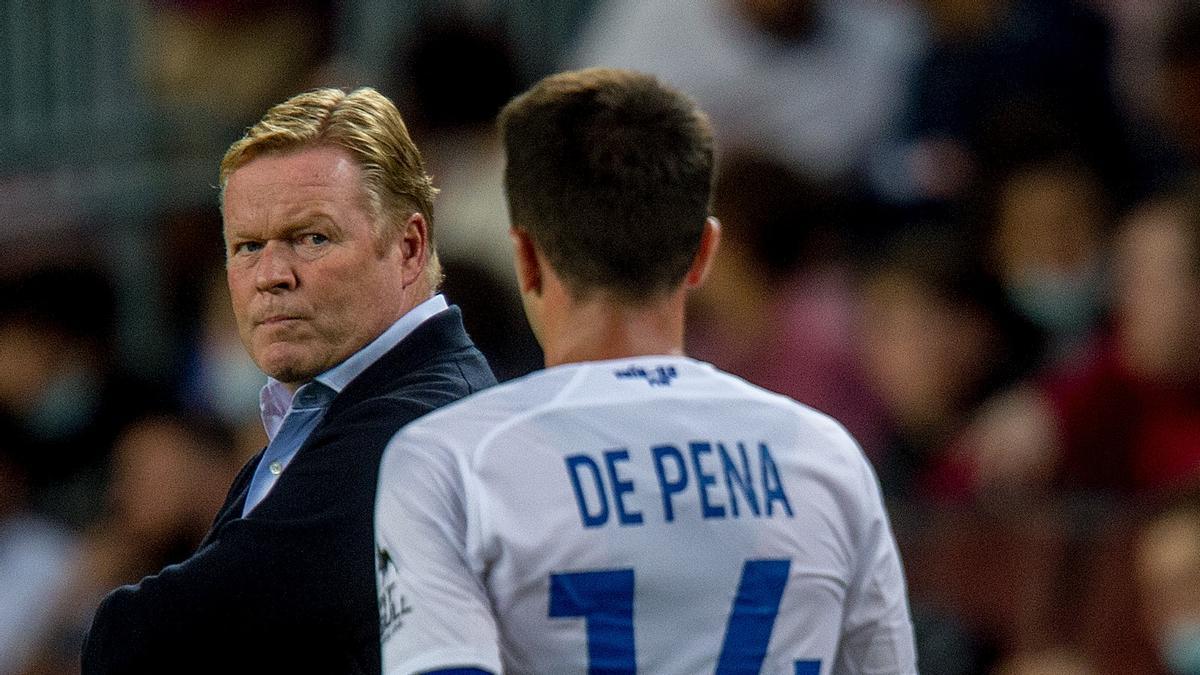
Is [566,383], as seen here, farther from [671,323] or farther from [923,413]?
[923,413]

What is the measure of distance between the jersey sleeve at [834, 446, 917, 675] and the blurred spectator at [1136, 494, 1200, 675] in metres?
2.33

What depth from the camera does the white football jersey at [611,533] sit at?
106 inches

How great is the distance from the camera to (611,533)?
271 cm

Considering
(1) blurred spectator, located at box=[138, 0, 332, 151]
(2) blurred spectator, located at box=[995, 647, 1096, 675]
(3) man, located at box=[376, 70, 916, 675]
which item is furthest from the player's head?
(1) blurred spectator, located at box=[138, 0, 332, 151]

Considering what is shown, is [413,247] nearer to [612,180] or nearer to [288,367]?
[288,367]

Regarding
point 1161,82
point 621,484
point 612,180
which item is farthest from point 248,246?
point 1161,82

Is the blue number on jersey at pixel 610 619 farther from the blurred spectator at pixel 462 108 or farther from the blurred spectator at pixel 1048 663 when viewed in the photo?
the blurred spectator at pixel 462 108

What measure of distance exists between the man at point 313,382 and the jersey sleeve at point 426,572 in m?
0.23

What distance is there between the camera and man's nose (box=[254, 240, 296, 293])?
10.3ft

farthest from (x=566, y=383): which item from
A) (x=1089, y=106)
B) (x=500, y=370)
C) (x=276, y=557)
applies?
(x=1089, y=106)

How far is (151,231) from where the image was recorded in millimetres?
8891

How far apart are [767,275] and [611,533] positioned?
14.1 ft

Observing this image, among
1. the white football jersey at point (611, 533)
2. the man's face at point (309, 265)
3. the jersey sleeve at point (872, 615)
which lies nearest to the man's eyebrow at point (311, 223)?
the man's face at point (309, 265)

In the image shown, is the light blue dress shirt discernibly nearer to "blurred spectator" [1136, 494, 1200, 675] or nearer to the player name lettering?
the player name lettering
